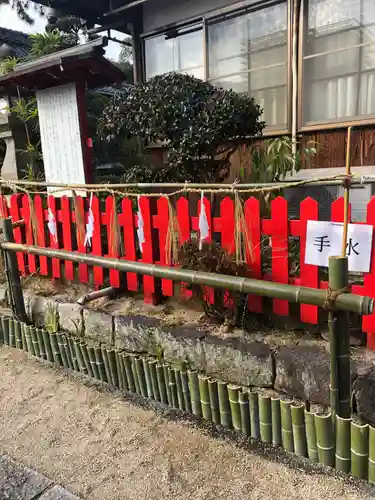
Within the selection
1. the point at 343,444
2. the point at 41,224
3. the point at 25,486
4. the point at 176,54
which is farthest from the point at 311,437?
the point at 176,54

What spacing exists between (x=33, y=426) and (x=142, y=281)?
5.27 feet

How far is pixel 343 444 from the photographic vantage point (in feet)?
7.52

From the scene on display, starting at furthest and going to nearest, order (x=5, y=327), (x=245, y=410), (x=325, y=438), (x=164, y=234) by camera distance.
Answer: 1. (x=5, y=327)
2. (x=164, y=234)
3. (x=245, y=410)
4. (x=325, y=438)

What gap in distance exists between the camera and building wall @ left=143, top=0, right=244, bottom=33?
23.5ft

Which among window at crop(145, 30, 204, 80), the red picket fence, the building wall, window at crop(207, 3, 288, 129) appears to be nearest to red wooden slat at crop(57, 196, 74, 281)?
the red picket fence

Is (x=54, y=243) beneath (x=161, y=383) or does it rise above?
above

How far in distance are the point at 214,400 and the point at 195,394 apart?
0.55ft

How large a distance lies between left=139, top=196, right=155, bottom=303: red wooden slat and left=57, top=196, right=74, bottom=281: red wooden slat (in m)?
0.99

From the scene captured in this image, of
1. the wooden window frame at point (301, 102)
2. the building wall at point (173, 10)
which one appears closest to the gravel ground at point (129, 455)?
the wooden window frame at point (301, 102)

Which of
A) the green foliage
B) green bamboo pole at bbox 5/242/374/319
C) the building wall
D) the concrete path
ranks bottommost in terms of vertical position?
the concrete path

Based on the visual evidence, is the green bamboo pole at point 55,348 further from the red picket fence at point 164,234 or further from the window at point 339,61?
the window at point 339,61

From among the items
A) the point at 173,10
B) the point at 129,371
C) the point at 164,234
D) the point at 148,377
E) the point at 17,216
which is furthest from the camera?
the point at 173,10

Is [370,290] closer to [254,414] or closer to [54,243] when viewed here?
[254,414]

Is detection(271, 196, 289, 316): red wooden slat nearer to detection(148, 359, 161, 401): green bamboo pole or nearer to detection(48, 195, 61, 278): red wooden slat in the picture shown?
detection(148, 359, 161, 401): green bamboo pole
